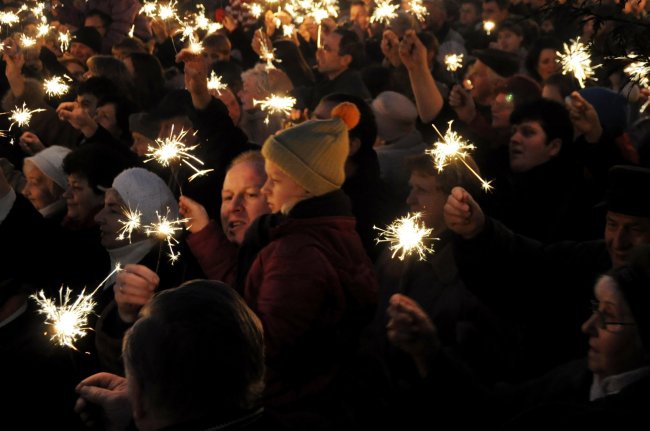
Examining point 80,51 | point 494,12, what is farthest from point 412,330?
point 494,12

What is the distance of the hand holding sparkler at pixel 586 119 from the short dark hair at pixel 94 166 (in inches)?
106

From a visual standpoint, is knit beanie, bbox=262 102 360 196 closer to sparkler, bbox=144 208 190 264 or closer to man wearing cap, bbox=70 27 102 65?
sparkler, bbox=144 208 190 264

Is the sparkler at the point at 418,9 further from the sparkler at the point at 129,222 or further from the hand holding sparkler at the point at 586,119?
the sparkler at the point at 129,222

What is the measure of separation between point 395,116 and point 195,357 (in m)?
3.90

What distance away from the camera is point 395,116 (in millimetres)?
5598

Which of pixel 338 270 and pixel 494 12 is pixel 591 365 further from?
pixel 494 12

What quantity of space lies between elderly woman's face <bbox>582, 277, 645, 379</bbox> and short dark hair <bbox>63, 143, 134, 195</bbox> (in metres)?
3.03

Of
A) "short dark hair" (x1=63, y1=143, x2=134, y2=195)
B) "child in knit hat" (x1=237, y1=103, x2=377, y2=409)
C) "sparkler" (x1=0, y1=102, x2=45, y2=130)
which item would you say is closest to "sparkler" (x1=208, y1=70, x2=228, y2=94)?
"sparkler" (x1=0, y1=102, x2=45, y2=130)

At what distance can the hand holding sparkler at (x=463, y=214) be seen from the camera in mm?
3434

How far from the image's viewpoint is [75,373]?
3.59 m

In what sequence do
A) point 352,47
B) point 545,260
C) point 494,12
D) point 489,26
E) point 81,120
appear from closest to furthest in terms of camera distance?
point 545,260 → point 81,120 → point 352,47 → point 489,26 → point 494,12

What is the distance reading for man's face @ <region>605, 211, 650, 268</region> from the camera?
3400 millimetres

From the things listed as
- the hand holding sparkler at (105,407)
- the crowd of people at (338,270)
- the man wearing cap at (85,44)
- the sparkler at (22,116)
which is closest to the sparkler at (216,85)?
the crowd of people at (338,270)

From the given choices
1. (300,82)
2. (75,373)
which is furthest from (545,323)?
(300,82)
